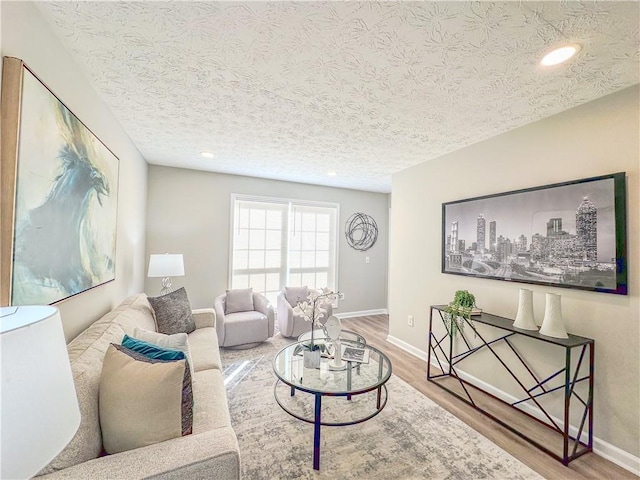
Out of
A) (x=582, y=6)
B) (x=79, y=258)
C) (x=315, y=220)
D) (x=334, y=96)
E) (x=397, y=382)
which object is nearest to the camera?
(x=582, y=6)

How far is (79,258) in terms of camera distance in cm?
161

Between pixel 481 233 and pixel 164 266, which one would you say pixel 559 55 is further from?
pixel 164 266

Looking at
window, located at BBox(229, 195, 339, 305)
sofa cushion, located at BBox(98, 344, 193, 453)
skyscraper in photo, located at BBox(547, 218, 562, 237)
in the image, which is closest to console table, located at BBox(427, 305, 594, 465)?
skyscraper in photo, located at BBox(547, 218, 562, 237)

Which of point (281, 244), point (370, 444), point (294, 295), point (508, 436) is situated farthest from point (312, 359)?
point (281, 244)

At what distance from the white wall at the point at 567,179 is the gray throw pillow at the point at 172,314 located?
8.67 feet

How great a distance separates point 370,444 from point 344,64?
2.45 meters

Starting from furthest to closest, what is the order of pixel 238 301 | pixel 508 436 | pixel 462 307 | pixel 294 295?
pixel 294 295
pixel 238 301
pixel 462 307
pixel 508 436

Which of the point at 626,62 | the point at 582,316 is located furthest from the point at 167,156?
the point at 582,316

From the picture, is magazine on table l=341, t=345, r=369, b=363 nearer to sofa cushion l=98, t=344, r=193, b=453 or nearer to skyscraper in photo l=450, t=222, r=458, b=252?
sofa cushion l=98, t=344, r=193, b=453

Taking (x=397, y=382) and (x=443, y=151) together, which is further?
(x=443, y=151)

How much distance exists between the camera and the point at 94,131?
186cm

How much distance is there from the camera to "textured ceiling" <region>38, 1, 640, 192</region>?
1.21 metres

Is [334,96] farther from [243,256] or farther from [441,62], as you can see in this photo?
[243,256]

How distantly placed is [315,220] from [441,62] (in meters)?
3.53
